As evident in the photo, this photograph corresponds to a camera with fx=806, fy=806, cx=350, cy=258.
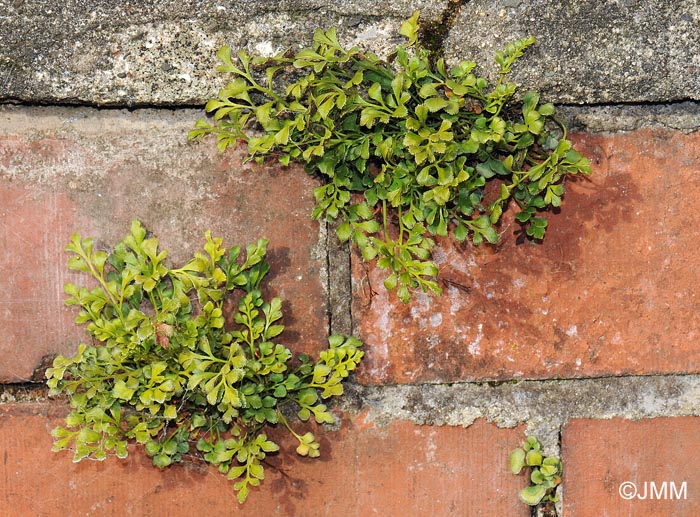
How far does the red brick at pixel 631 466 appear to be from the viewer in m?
1.72

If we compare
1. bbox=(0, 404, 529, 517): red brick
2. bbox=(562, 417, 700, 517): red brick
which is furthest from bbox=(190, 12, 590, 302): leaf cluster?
bbox=(562, 417, 700, 517): red brick

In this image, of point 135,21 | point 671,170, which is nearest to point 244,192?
point 135,21

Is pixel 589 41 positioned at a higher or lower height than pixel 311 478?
higher

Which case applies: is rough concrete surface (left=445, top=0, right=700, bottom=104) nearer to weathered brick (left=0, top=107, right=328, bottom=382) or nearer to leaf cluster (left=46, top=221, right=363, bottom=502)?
weathered brick (left=0, top=107, right=328, bottom=382)

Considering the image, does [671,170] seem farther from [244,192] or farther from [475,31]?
[244,192]

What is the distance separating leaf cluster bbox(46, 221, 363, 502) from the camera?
1538mm

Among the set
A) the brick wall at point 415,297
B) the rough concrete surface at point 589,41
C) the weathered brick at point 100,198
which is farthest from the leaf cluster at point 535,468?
the rough concrete surface at point 589,41

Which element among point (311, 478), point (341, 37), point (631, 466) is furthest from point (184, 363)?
point (631, 466)

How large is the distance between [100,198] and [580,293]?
1.02 metres

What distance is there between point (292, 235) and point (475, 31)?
55cm

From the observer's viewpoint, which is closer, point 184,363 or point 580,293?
point 184,363

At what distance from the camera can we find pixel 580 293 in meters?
1.70

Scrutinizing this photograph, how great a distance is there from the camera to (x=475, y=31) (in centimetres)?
160

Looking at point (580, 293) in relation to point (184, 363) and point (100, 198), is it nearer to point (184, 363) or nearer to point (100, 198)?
point (184, 363)
